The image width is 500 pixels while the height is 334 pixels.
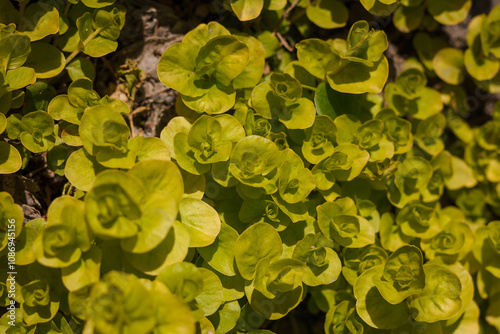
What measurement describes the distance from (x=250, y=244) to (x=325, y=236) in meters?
0.30

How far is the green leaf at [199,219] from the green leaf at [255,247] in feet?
0.28

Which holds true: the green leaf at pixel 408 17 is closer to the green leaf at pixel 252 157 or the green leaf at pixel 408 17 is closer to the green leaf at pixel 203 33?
the green leaf at pixel 203 33

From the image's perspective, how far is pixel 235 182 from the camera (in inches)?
51.6

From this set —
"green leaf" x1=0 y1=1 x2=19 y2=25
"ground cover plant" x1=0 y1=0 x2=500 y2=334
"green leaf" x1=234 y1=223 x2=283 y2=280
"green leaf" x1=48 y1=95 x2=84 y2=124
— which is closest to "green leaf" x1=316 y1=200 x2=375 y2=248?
"ground cover plant" x1=0 y1=0 x2=500 y2=334

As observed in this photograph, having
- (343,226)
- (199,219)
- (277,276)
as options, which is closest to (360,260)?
(343,226)

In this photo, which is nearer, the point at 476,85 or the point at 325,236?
the point at 325,236

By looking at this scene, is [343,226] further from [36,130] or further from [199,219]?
[36,130]

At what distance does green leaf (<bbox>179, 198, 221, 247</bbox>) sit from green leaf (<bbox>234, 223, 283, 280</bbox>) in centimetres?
9

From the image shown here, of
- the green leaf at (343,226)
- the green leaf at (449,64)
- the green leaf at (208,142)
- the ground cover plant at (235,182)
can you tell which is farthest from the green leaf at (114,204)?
the green leaf at (449,64)

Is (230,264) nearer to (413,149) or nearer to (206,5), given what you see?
(413,149)

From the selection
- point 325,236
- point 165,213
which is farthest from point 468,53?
point 165,213

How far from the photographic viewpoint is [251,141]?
1.25 metres

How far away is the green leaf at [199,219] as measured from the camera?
1.21 metres

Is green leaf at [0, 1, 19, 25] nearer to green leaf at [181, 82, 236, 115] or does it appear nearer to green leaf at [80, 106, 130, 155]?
green leaf at [80, 106, 130, 155]
